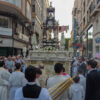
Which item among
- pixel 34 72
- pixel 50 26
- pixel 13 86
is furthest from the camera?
pixel 50 26

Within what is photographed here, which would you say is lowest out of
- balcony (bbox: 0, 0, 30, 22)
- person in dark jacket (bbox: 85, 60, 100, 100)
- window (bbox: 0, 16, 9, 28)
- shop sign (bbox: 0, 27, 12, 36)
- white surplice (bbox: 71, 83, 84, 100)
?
white surplice (bbox: 71, 83, 84, 100)

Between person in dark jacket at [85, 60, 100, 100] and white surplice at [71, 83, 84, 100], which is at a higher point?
person in dark jacket at [85, 60, 100, 100]

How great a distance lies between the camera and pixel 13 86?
214 inches

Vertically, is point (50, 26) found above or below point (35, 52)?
above

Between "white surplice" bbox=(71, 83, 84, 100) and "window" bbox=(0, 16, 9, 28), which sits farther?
"window" bbox=(0, 16, 9, 28)

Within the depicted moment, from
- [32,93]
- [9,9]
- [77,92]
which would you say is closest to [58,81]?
[32,93]

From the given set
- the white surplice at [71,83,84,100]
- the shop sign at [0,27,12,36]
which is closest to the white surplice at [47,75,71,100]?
the white surplice at [71,83,84,100]

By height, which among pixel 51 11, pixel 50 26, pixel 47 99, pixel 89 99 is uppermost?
pixel 51 11

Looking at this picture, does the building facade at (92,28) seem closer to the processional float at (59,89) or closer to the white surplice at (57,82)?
the white surplice at (57,82)

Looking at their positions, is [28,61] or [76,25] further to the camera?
[76,25]

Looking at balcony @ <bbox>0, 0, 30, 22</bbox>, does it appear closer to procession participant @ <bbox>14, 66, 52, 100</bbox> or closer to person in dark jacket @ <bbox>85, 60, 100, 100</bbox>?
person in dark jacket @ <bbox>85, 60, 100, 100</bbox>

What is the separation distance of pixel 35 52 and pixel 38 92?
37.2 ft

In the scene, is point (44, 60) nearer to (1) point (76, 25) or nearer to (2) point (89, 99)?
(2) point (89, 99)

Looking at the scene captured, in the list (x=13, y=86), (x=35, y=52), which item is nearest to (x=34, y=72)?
(x=13, y=86)
